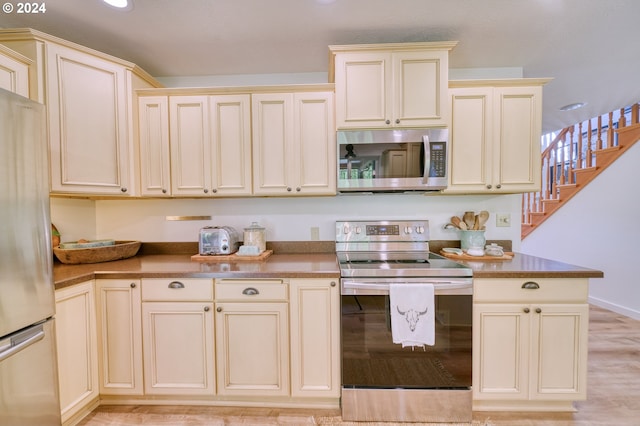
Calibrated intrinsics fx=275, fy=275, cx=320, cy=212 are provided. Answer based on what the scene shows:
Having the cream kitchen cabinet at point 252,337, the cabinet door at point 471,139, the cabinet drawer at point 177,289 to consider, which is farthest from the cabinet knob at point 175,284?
the cabinet door at point 471,139

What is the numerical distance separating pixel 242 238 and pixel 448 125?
177cm

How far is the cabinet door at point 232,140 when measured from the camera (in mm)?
1987

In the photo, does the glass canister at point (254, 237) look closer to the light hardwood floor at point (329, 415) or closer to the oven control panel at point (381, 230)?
the oven control panel at point (381, 230)

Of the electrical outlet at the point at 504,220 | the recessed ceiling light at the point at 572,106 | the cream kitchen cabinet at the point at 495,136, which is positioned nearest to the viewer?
the cream kitchen cabinet at the point at 495,136

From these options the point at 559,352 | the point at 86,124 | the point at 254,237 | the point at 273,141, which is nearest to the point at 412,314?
the point at 559,352

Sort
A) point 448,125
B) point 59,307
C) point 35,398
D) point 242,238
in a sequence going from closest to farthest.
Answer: point 35,398, point 59,307, point 448,125, point 242,238

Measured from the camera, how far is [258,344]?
65.6 inches

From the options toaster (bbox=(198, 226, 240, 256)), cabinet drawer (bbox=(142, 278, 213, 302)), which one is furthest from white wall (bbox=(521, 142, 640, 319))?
cabinet drawer (bbox=(142, 278, 213, 302))

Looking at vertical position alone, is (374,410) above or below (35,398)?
below

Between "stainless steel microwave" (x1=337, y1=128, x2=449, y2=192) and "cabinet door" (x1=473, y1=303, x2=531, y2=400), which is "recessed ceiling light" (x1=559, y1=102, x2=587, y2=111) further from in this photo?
"cabinet door" (x1=473, y1=303, x2=531, y2=400)

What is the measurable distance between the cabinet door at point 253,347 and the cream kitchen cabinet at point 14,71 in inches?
63.9

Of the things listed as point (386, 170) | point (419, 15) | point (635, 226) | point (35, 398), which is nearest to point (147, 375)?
point (35, 398)

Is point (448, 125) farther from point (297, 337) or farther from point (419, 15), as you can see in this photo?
point (297, 337)

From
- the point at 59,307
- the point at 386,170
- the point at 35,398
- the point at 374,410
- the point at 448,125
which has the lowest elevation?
the point at 374,410
